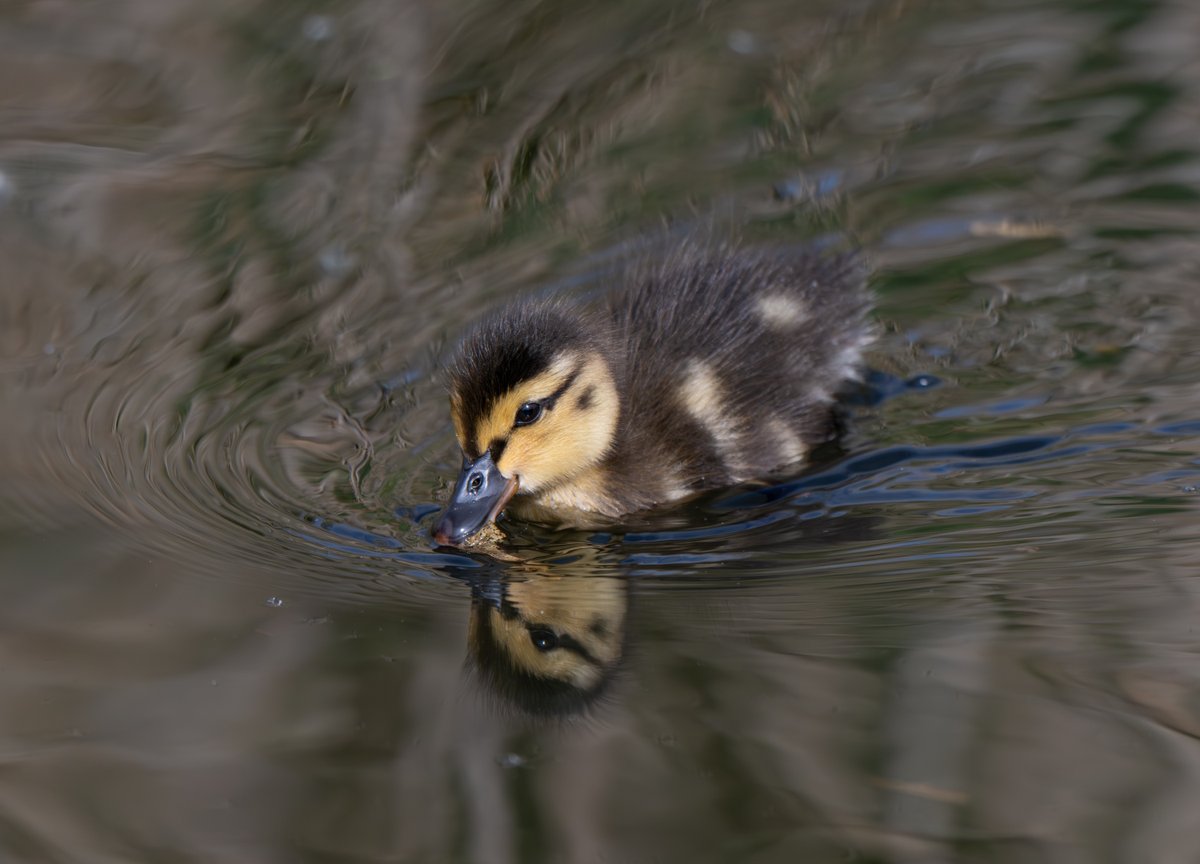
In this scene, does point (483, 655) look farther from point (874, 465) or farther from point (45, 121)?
point (45, 121)

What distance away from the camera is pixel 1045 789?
222 cm

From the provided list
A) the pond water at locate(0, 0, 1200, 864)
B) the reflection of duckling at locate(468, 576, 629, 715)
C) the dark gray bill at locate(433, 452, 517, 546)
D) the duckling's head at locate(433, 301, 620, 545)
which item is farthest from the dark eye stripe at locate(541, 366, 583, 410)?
the reflection of duckling at locate(468, 576, 629, 715)

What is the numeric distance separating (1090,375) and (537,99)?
1.96m

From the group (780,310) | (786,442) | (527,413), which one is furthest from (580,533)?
(780,310)

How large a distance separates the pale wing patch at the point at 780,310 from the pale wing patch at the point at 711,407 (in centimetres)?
22

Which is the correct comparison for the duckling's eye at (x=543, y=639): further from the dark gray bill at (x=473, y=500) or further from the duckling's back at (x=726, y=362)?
the duckling's back at (x=726, y=362)

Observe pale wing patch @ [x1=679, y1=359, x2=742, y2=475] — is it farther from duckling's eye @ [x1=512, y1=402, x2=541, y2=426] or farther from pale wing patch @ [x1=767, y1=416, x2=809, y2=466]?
duckling's eye @ [x1=512, y1=402, x2=541, y2=426]

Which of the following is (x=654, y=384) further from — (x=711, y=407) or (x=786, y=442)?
(x=786, y=442)

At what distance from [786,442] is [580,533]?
1.79 feet

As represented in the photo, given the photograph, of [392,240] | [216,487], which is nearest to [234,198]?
[392,240]

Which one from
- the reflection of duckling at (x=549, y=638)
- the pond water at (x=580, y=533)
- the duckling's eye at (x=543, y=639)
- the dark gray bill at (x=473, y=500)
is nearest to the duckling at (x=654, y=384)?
the dark gray bill at (x=473, y=500)

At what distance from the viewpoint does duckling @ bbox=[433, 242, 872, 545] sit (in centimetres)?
323

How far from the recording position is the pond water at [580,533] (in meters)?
2.29

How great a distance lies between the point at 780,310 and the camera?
148 inches
